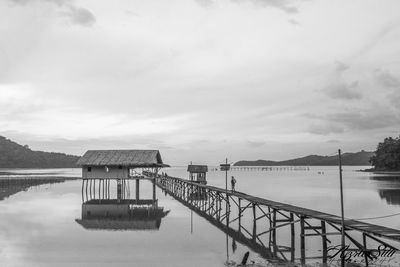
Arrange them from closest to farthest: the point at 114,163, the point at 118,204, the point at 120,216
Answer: the point at 120,216 → the point at 118,204 → the point at 114,163

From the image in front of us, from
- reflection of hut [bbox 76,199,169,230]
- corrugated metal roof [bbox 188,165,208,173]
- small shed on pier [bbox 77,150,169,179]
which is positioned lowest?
reflection of hut [bbox 76,199,169,230]

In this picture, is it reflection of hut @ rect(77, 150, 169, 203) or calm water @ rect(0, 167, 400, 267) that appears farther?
reflection of hut @ rect(77, 150, 169, 203)

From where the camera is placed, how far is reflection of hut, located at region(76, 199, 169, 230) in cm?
2634

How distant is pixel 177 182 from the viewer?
54.3 meters

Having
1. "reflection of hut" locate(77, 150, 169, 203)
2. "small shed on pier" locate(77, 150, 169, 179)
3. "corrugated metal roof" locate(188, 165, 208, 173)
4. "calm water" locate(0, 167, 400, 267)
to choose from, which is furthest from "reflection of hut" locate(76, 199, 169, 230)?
"corrugated metal roof" locate(188, 165, 208, 173)

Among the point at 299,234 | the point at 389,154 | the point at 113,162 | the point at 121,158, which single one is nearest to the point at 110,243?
the point at 299,234

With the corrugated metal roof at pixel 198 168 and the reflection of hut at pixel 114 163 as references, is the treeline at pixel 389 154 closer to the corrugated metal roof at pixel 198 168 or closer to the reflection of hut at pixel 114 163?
the corrugated metal roof at pixel 198 168

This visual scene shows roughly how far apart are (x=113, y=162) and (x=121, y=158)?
1089 millimetres

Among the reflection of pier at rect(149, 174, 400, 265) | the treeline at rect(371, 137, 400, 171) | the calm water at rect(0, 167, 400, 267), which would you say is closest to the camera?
the reflection of pier at rect(149, 174, 400, 265)

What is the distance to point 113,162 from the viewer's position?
145ft

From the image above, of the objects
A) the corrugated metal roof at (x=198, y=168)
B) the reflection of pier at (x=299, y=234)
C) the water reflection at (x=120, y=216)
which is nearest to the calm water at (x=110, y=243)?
the water reflection at (x=120, y=216)

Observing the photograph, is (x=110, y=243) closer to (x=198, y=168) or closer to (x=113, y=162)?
(x=113, y=162)

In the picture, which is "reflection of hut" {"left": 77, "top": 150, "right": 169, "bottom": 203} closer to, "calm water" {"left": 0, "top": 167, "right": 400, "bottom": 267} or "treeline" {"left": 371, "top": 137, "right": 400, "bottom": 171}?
"calm water" {"left": 0, "top": 167, "right": 400, "bottom": 267}

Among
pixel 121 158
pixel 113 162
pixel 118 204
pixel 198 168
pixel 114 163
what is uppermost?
pixel 121 158
